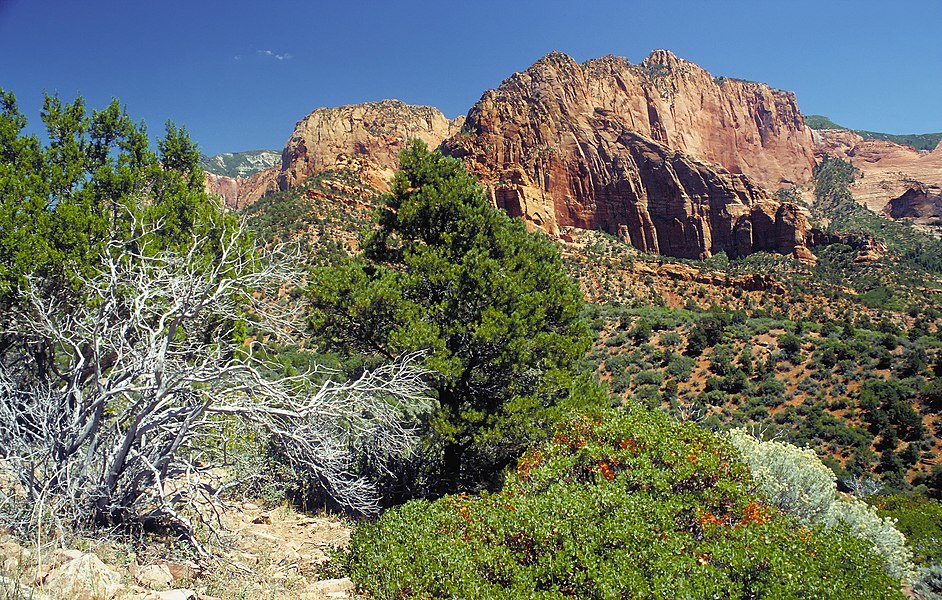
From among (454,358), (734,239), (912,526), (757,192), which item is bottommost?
(912,526)

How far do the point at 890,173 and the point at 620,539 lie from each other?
140 meters

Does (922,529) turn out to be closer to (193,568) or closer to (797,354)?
(193,568)

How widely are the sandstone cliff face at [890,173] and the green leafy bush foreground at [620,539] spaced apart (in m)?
110

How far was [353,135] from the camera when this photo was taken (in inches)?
3593

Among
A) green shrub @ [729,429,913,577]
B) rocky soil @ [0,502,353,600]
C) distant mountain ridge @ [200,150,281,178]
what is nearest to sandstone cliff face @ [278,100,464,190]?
distant mountain ridge @ [200,150,281,178]

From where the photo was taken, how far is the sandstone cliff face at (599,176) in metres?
74.3

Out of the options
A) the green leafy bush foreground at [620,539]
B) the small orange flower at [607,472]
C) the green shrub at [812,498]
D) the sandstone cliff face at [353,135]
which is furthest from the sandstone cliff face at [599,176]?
the small orange flower at [607,472]

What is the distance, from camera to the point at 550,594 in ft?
12.9

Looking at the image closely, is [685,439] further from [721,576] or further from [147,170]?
[147,170]

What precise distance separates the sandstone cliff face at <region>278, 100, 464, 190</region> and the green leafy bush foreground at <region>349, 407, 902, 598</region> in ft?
258

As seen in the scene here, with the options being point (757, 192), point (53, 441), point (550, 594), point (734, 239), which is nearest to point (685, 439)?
point (550, 594)

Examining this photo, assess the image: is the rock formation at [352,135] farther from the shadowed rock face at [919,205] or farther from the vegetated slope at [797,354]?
the shadowed rock face at [919,205]

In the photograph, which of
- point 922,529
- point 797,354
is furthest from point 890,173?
point 922,529

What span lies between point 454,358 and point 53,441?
4626mm
